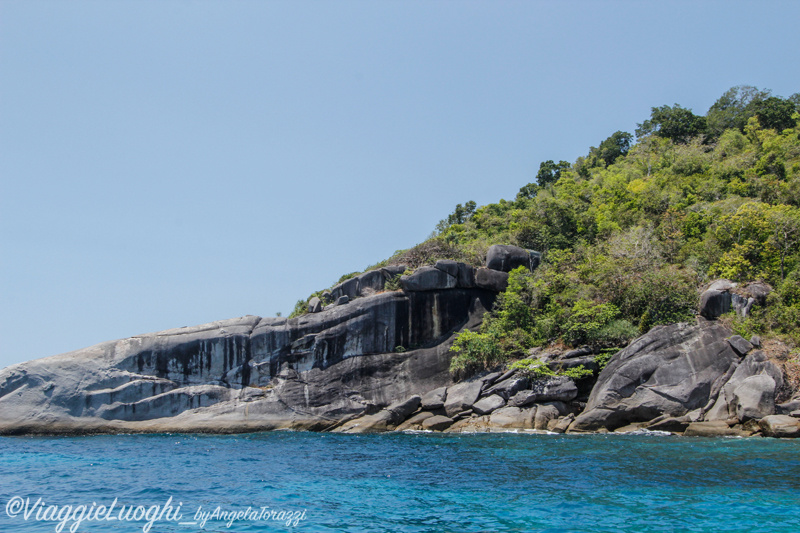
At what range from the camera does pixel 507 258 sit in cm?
3334

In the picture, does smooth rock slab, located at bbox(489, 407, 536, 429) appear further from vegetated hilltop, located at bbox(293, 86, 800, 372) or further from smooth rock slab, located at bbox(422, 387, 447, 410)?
vegetated hilltop, located at bbox(293, 86, 800, 372)

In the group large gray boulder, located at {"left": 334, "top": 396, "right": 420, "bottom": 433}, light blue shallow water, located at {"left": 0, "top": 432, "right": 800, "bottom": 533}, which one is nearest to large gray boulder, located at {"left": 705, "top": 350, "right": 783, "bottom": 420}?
light blue shallow water, located at {"left": 0, "top": 432, "right": 800, "bottom": 533}

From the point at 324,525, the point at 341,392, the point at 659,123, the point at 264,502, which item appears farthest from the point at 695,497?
the point at 659,123

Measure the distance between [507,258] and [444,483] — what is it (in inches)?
821

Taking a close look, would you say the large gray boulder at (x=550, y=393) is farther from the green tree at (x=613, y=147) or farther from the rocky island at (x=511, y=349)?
→ the green tree at (x=613, y=147)

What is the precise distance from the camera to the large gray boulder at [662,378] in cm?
2281

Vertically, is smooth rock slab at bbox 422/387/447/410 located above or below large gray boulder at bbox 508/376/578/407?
below

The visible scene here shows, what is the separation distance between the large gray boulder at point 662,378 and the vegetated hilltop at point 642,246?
5.78 ft

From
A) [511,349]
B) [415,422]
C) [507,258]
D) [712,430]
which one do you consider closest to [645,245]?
[507,258]

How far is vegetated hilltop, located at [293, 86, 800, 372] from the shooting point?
2720cm

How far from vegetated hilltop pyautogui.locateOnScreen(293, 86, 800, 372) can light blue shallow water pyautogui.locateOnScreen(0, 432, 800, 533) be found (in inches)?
293

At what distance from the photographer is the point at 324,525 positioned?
10.6 metres

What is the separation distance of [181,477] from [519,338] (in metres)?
18.7

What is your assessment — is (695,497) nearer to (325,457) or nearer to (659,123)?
(325,457)
